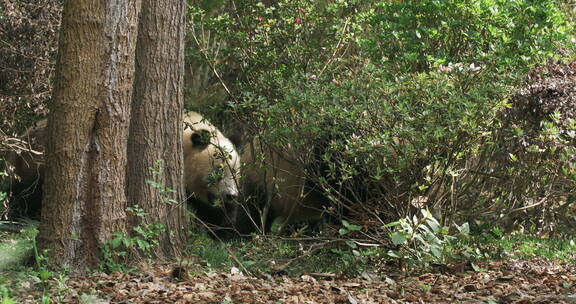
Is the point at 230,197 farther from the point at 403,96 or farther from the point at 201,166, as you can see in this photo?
the point at 403,96

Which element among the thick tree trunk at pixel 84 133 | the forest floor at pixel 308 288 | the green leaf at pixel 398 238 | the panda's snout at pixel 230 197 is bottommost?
the forest floor at pixel 308 288

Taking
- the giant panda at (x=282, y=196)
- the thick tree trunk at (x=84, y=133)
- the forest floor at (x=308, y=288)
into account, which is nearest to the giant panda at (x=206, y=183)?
the giant panda at (x=282, y=196)

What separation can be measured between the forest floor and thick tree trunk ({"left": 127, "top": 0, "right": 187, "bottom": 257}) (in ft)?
1.84

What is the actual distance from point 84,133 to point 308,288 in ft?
5.79

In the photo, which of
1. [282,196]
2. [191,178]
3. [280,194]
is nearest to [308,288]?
[280,194]

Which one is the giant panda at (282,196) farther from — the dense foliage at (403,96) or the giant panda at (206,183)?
the dense foliage at (403,96)

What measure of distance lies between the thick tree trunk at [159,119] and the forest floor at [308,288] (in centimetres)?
56

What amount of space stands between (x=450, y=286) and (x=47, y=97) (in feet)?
15.2

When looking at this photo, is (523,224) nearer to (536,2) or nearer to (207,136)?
(536,2)

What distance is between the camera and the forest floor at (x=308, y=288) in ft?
13.3

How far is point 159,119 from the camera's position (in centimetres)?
546

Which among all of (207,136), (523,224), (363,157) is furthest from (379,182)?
(523,224)

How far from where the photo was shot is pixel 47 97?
7.34 meters

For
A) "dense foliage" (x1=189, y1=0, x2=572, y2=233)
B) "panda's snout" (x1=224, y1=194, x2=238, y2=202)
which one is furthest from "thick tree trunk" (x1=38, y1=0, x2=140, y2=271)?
"panda's snout" (x1=224, y1=194, x2=238, y2=202)
